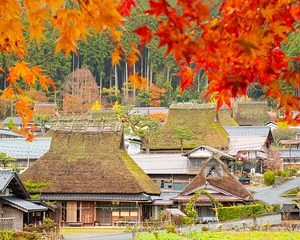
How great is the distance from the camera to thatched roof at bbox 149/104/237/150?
49938mm

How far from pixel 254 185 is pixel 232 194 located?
10.9 m

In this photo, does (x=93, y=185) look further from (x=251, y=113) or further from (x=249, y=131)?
(x=251, y=113)

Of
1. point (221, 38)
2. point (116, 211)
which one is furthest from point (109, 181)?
point (221, 38)

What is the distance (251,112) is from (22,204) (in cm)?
5276

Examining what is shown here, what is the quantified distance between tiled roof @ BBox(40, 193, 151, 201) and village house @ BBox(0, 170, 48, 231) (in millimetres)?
5977

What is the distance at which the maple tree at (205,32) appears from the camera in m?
4.19

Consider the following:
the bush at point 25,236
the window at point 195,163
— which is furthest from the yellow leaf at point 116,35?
the window at point 195,163

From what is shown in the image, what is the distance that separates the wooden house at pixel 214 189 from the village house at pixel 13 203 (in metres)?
10.7

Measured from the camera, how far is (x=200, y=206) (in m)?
36.6

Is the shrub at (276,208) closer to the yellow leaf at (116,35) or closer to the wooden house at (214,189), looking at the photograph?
the wooden house at (214,189)

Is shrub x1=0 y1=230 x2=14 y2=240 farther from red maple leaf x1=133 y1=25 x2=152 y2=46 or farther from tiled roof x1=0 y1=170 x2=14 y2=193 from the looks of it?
red maple leaf x1=133 y1=25 x2=152 y2=46

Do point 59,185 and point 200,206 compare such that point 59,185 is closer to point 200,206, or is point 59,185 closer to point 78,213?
point 78,213

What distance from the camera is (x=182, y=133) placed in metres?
48.3

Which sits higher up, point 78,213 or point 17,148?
point 17,148
